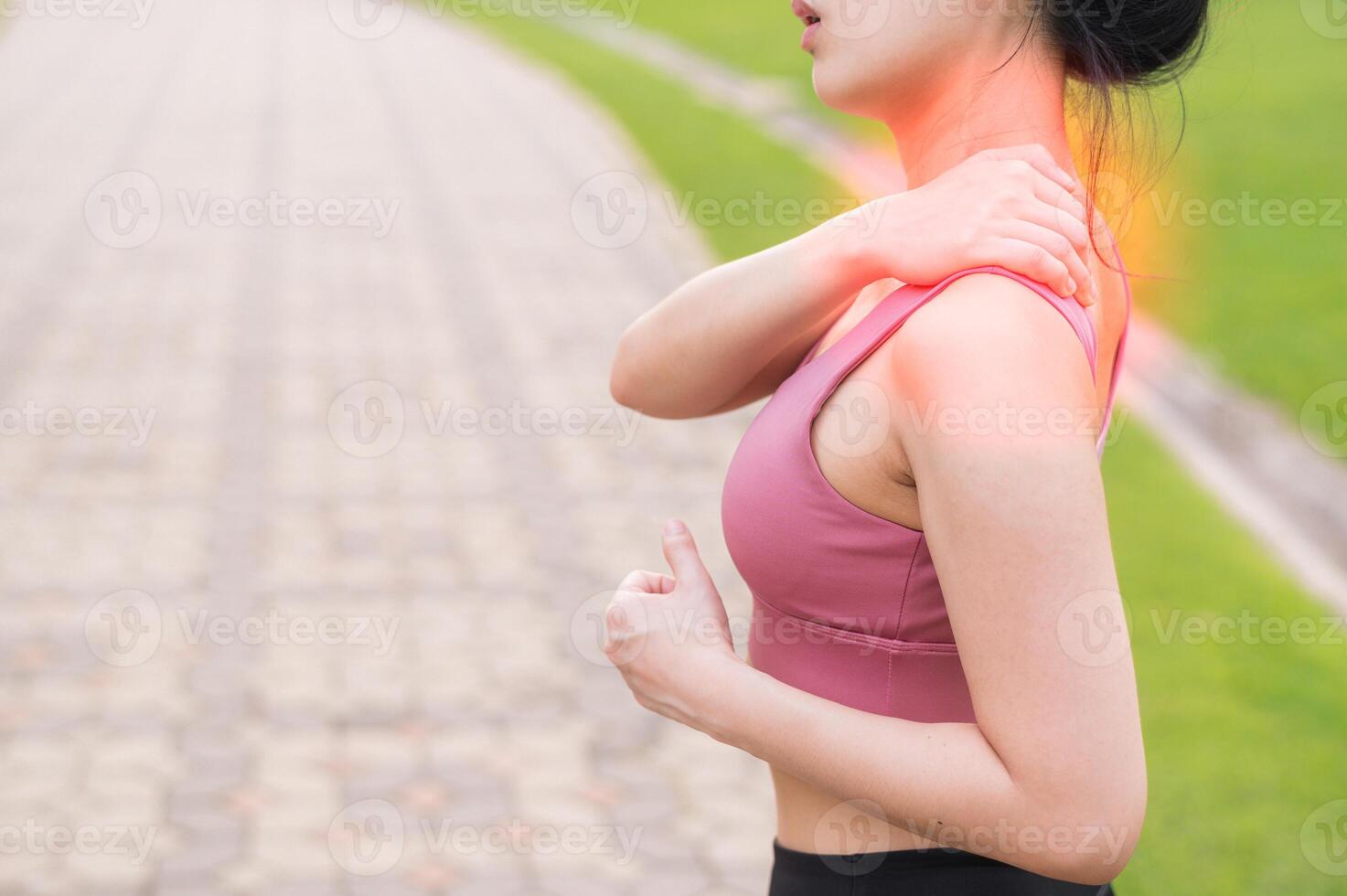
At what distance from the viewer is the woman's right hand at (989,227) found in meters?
1.57

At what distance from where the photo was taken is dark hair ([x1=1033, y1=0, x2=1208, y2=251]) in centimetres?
173

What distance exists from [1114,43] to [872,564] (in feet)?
2.37

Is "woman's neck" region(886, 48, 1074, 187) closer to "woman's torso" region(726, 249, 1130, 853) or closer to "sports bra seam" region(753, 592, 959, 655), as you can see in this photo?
"woman's torso" region(726, 249, 1130, 853)

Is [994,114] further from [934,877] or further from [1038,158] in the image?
[934,877]

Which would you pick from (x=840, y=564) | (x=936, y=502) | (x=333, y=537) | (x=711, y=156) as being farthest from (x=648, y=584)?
(x=711, y=156)

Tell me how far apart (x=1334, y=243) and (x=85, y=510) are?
9.38m

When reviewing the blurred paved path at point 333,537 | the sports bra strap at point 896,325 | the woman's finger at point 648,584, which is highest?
the sports bra strap at point 896,325

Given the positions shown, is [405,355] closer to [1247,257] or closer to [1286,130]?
[1247,257]

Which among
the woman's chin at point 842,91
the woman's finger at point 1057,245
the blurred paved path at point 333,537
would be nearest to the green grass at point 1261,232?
the blurred paved path at point 333,537

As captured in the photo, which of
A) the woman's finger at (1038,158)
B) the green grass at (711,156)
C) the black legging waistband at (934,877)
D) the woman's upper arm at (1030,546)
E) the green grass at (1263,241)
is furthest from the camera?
the green grass at (711,156)

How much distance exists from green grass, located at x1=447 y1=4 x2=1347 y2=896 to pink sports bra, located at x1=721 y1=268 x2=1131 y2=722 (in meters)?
2.69

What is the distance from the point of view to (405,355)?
30.1ft

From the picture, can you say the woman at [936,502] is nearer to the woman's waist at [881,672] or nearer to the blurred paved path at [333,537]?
the woman's waist at [881,672]

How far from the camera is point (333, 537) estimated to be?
21.4 ft
